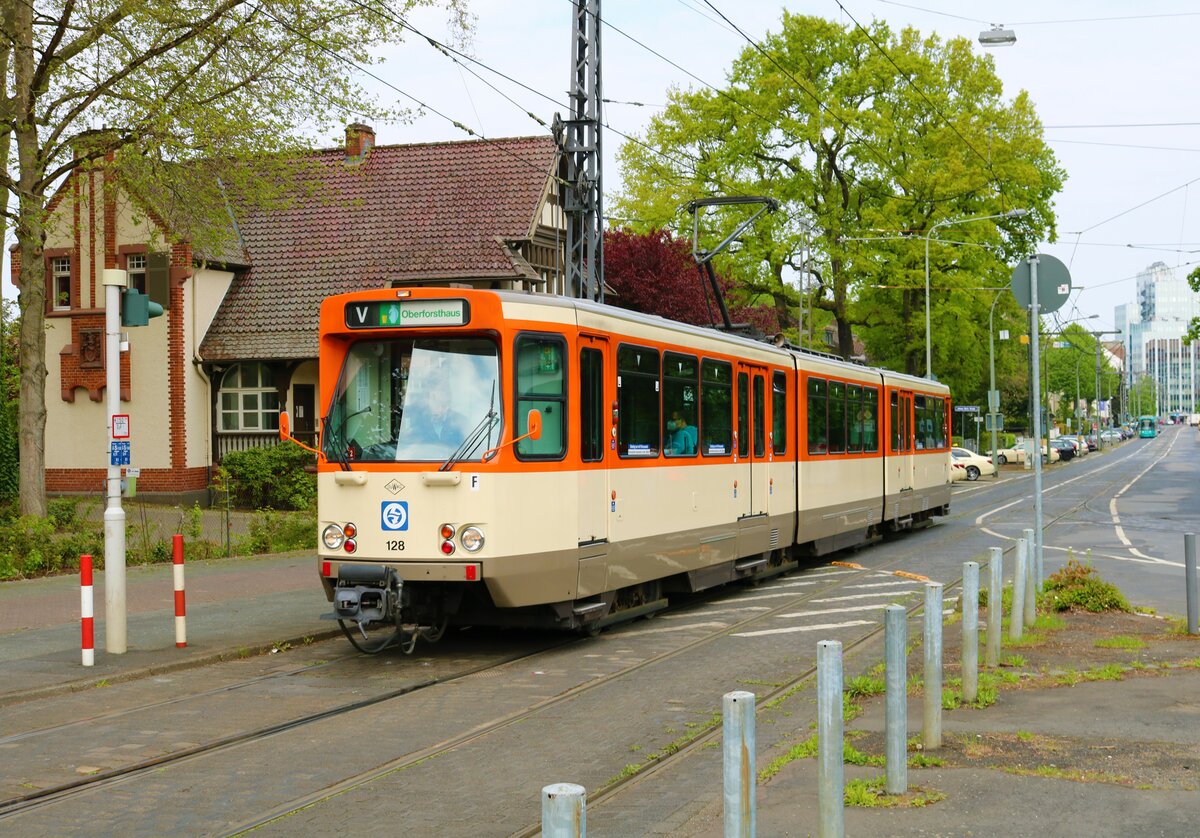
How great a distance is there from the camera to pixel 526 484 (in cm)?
1077

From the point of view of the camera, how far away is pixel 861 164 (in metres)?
45.8

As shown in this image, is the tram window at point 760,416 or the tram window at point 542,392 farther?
the tram window at point 760,416

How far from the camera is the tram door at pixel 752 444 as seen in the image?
50.8 feet

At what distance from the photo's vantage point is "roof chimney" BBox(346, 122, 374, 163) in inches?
1459

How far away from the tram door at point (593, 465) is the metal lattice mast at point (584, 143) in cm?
830

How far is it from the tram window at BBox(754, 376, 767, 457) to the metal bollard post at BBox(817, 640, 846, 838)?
10.7 m

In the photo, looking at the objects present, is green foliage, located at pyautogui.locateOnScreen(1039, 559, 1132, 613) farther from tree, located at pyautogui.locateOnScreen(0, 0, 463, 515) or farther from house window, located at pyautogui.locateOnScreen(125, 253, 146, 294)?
house window, located at pyautogui.locateOnScreen(125, 253, 146, 294)

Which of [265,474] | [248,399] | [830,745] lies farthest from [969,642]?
[248,399]

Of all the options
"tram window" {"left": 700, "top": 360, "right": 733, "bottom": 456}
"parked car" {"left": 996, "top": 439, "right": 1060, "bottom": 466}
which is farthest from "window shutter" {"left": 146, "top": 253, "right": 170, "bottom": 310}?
"parked car" {"left": 996, "top": 439, "right": 1060, "bottom": 466}

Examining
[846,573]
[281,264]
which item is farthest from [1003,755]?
[281,264]

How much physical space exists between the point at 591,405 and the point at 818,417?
319 inches

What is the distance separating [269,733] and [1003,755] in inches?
172

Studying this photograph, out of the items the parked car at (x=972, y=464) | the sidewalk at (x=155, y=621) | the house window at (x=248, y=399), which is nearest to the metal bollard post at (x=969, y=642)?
the sidewalk at (x=155, y=621)

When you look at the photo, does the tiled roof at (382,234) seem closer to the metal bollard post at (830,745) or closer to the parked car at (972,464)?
the metal bollard post at (830,745)
